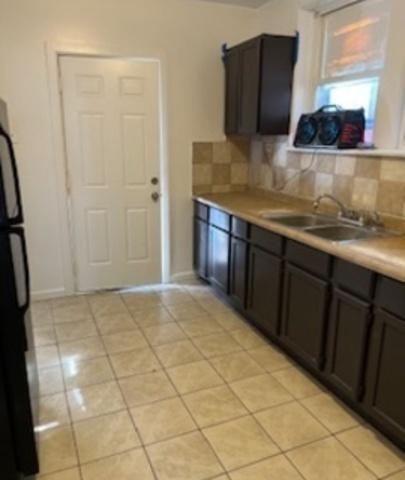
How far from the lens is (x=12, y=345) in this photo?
1500 millimetres

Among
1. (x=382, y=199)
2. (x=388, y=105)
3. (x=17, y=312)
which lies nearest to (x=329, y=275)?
(x=382, y=199)

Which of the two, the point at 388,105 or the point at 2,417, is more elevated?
the point at 388,105

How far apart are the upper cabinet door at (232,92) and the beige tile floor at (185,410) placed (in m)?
1.75

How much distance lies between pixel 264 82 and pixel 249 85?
18 cm

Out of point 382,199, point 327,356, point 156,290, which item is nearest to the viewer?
point 327,356

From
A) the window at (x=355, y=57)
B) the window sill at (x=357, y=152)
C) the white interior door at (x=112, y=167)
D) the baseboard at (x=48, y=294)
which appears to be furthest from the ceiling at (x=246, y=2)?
the baseboard at (x=48, y=294)

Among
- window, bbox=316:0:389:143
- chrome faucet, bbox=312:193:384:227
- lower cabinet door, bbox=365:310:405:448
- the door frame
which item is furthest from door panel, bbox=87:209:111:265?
lower cabinet door, bbox=365:310:405:448

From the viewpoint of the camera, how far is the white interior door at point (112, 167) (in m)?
3.38

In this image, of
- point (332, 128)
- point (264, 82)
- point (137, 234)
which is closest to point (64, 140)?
point (137, 234)

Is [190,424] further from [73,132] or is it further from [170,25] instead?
[170,25]

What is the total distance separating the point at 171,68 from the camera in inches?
140

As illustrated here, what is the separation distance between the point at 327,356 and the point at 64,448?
1438 millimetres

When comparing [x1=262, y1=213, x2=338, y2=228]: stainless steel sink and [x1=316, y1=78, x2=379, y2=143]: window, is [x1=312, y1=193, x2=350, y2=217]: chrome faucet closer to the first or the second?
[x1=262, y1=213, x2=338, y2=228]: stainless steel sink

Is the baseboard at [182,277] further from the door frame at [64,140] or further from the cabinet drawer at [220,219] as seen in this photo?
the cabinet drawer at [220,219]
